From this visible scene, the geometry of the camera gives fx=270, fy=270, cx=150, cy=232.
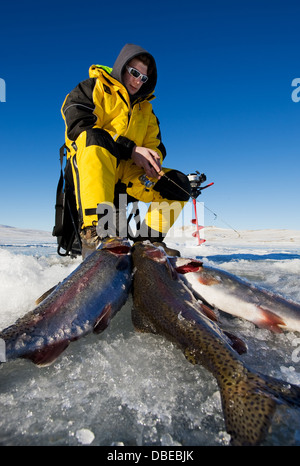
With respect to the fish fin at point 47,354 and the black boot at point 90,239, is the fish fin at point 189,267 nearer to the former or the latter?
the black boot at point 90,239

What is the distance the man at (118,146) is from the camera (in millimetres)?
2664

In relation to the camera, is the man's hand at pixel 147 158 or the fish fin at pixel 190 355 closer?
the fish fin at pixel 190 355

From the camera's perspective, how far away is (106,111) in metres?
3.45

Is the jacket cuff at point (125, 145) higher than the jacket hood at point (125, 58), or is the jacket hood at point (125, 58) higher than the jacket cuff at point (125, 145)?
the jacket hood at point (125, 58)

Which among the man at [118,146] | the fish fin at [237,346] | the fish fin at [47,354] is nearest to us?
the fish fin at [47,354]

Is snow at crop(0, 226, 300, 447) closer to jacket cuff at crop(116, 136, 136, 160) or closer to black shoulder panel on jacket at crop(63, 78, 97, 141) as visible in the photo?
black shoulder panel on jacket at crop(63, 78, 97, 141)

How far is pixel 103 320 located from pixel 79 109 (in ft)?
8.52

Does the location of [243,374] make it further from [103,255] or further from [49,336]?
[103,255]

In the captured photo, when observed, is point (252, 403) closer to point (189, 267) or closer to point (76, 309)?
point (76, 309)

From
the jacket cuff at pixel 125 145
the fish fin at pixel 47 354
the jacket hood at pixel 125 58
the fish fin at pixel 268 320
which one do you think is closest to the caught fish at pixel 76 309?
the fish fin at pixel 47 354

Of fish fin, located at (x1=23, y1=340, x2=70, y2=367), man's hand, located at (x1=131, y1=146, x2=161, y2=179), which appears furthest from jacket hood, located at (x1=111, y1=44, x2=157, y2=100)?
fish fin, located at (x1=23, y1=340, x2=70, y2=367)

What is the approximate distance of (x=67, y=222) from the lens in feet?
13.2

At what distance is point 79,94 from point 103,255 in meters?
2.40

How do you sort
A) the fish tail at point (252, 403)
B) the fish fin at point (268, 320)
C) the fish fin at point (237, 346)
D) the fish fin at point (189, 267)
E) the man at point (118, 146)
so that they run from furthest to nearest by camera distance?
1. the man at point (118, 146)
2. the fish fin at point (189, 267)
3. the fish fin at point (268, 320)
4. the fish fin at point (237, 346)
5. the fish tail at point (252, 403)
